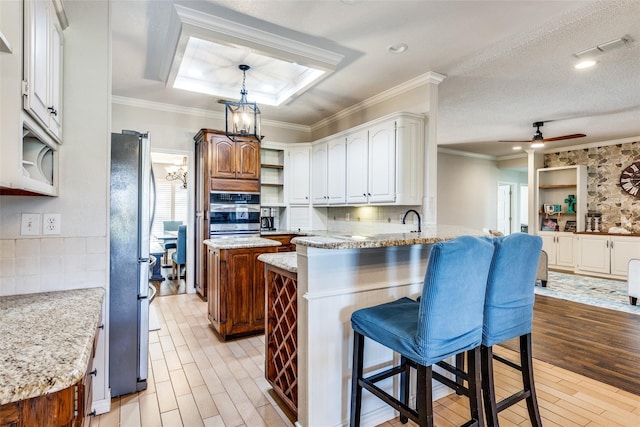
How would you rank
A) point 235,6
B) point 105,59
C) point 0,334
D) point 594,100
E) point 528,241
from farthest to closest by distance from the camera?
point 594,100 < point 235,6 < point 105,59 < point 528,241 < point 0,334

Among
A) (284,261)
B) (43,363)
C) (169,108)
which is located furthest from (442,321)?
(169,108)

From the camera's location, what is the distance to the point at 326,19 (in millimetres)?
2689

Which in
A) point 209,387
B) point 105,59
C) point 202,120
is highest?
point 202,120

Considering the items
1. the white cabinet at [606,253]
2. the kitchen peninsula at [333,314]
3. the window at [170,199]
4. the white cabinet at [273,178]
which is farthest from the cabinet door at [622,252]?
the window at [170,199]

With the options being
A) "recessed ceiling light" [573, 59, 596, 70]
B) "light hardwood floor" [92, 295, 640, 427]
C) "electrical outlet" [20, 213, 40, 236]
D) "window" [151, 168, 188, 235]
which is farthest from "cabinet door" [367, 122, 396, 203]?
"window" [151, 168, 188, 235]

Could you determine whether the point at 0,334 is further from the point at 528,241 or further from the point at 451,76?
the point at 451,76

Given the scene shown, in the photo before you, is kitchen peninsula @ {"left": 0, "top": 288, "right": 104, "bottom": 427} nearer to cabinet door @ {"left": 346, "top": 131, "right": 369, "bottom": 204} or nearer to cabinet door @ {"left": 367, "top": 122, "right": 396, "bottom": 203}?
cabinet door @ {"left": 367, "top": 122, "right": 396, "bottom": 203}

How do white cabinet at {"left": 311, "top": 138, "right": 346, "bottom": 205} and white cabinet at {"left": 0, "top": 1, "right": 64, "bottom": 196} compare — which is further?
white cabinet at {"left": 311, "top": 138, "right": 346, "bottom": 205}

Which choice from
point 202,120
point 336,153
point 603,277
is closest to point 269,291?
point 336,153

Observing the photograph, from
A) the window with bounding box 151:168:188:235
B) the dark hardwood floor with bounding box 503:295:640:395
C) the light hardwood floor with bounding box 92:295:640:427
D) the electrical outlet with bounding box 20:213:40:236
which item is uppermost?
the window with bounding box 151:168:188:235

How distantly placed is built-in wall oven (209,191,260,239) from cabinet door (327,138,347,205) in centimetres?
114

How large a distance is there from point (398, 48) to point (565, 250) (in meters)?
6.71

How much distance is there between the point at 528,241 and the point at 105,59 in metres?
2.61

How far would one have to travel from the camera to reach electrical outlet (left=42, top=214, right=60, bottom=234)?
1.77 meters
